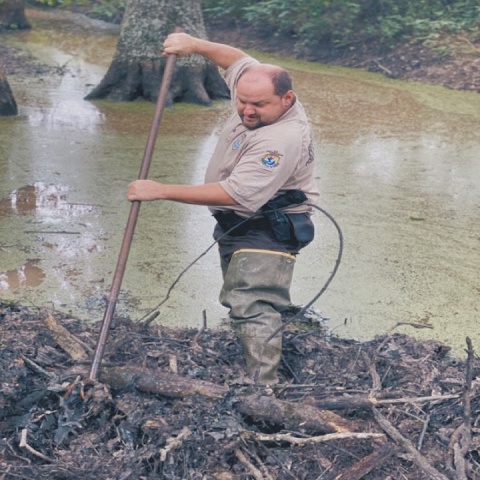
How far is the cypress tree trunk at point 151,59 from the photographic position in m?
7.77

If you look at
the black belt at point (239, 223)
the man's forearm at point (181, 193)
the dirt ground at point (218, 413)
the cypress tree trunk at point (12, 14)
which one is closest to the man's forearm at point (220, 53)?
the black belt at point (239, 223)

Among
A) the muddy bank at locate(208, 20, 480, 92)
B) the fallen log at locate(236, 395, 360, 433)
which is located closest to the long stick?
the fallen log at locate(236, 395, 360, 433)

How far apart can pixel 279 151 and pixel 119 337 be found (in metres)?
0.95

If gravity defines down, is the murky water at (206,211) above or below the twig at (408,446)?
below

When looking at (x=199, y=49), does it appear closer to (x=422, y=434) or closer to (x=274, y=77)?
(x=274, y=77)

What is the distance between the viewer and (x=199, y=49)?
129 inches

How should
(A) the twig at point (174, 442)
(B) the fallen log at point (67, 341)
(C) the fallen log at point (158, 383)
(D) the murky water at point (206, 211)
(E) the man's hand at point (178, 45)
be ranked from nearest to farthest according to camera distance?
(A) the twig at point (174, 442) < (C) the fallen log at point (158, 383) < (B) the fallen log at point (67, 341) < (E) the man's hand at point (178, 45) < (D) the murky water at point (206, 211)

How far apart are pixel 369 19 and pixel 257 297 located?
8.58 meters

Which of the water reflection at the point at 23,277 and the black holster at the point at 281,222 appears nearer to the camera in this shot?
the black holster at the point at 281,222

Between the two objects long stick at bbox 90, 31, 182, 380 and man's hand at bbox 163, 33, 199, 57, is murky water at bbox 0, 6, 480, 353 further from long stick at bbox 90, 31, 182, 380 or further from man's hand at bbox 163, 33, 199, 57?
man's hand at bbox 163, 33, 199, 57

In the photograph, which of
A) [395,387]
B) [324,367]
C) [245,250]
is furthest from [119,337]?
[395,387]

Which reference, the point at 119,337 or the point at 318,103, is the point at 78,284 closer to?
the point at 119,337

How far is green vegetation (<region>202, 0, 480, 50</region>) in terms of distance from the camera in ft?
33.7

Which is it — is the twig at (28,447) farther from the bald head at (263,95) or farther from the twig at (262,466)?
the bald head at (263,95)
